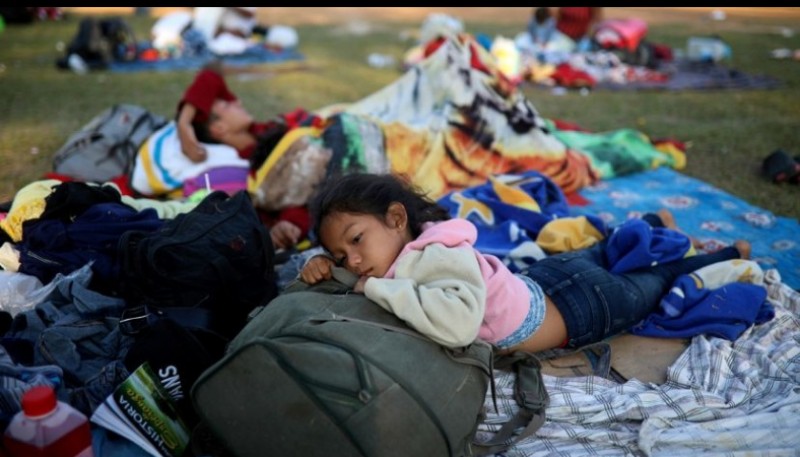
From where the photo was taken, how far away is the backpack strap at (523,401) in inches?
89.1

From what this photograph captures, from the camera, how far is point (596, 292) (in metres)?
2.81

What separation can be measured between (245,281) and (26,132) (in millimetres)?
4505

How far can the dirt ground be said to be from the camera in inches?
550

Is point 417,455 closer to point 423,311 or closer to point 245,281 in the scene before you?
point 423,311

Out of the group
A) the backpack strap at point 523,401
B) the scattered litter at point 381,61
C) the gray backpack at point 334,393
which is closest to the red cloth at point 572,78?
the scattered litter at point 381,61

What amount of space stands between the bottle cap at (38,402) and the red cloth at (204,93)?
3109 millimetres

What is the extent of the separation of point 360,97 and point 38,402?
635 centimetres

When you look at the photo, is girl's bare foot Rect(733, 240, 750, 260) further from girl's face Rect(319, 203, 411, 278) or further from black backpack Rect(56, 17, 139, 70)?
black backpack Rect(56, 17, 139, 70)

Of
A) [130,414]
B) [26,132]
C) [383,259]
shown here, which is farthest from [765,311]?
[26,132]

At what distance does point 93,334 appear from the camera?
2.42 metres

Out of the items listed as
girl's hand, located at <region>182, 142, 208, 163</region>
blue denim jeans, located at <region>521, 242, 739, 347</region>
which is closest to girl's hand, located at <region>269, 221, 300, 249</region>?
girl's hand, located at <region>182, 142, 208, 163</region>

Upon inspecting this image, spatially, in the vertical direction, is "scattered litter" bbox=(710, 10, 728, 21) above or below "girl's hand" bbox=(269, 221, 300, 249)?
above

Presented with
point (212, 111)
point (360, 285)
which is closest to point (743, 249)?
point (360, 285)

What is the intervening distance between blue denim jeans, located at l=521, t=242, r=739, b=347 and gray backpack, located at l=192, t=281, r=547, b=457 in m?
0.90
